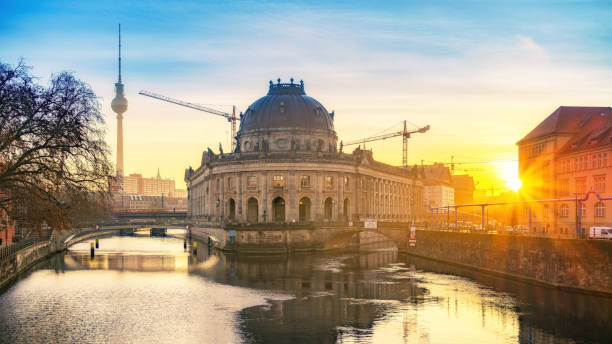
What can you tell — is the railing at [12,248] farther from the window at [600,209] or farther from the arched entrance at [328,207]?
the window at [600,209]

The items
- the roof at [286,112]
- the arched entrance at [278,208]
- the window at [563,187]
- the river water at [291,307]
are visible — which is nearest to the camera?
the river water at [291,307]

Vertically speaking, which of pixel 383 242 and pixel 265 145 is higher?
pixel 265 145

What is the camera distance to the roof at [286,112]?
122500 mm

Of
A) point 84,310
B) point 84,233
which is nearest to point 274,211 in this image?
point 84,233

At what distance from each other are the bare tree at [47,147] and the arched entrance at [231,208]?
212ft

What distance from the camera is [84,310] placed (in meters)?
45.6

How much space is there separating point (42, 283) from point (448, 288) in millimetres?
38755

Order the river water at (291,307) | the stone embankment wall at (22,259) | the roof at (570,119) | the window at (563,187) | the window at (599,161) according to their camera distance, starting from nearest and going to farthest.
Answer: the river water at (291,307), the stone embankment wall at (22,259), the window at (599,161), the window at (563,187), the roof at (570,119)

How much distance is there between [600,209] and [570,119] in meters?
19.2

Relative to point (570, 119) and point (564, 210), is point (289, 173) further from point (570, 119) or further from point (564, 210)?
point (570, 119)

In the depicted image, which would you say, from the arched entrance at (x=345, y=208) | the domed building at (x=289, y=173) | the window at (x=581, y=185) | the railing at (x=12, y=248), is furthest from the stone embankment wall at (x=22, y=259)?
the window at (x=581, y=185)

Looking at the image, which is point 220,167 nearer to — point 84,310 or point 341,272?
point 341,272

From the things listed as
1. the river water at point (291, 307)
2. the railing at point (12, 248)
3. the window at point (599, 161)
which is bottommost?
the river water at point (291, 307)

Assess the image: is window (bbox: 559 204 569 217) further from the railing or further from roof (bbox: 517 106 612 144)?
the railing
